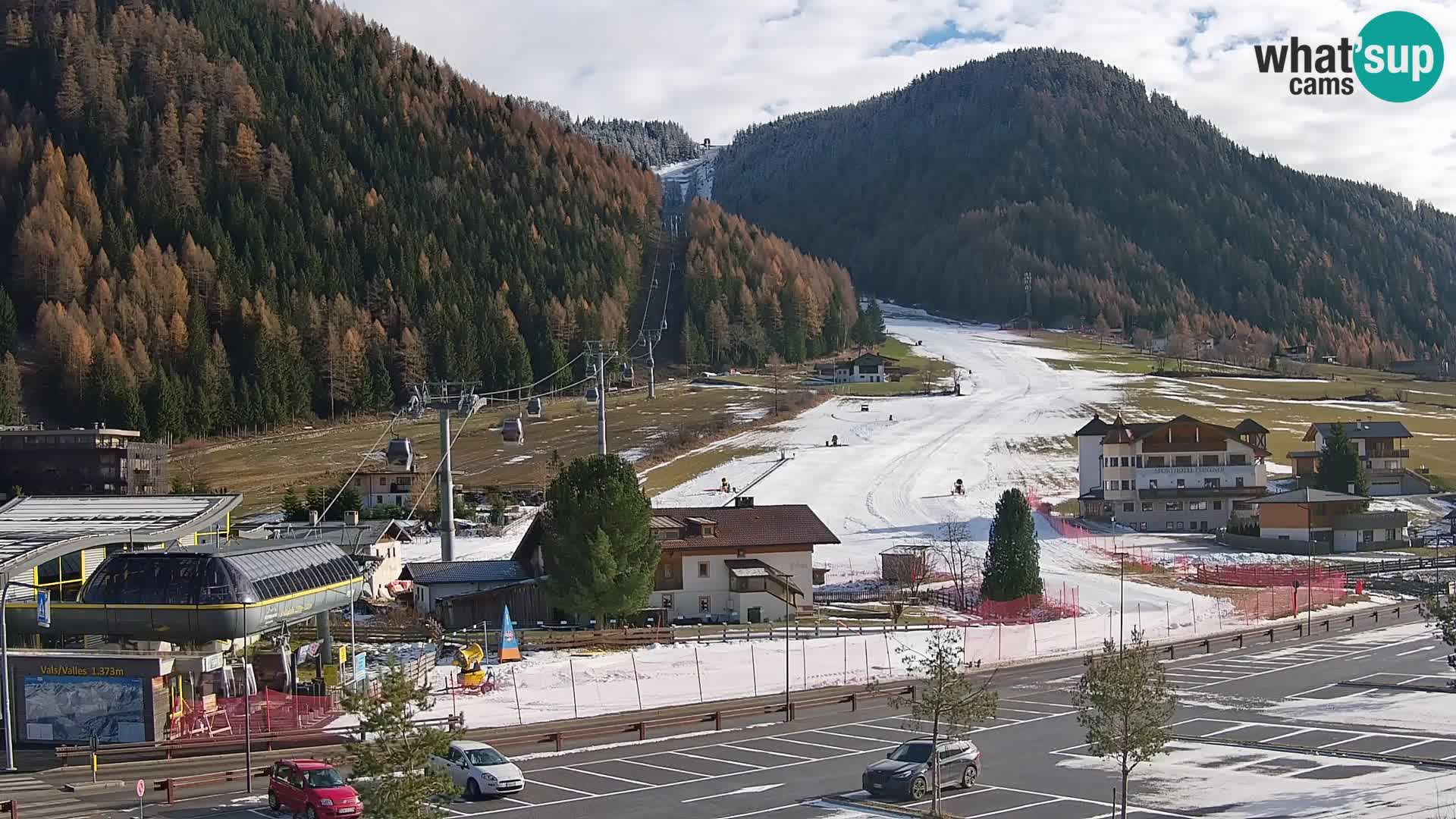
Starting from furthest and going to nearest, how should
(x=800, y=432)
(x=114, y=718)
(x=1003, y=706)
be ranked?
1. (x=800, y=432)
2. (x=1003, y=706)
3. (x=114, y=718)

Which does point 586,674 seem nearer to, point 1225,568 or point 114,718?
point 114,718

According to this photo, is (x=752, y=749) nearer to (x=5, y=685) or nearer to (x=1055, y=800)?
(x=1055, y=800)

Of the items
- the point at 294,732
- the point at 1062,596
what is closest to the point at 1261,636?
the point at 1062,596

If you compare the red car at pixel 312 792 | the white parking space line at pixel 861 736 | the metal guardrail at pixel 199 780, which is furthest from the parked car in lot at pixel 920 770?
the metal guardrail at pixel 199 780

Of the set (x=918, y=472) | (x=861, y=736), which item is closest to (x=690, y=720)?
(x=861, y=736)

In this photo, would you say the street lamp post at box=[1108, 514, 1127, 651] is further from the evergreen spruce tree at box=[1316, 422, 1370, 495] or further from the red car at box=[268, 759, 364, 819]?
the red car at box=[268, 759, 364, 819]

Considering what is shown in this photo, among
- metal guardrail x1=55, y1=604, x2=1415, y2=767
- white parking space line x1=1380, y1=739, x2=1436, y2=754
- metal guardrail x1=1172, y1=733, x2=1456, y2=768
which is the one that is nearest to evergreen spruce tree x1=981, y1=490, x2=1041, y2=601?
metal guardrail x1=55, y1=604, x2=1415, y2=767
